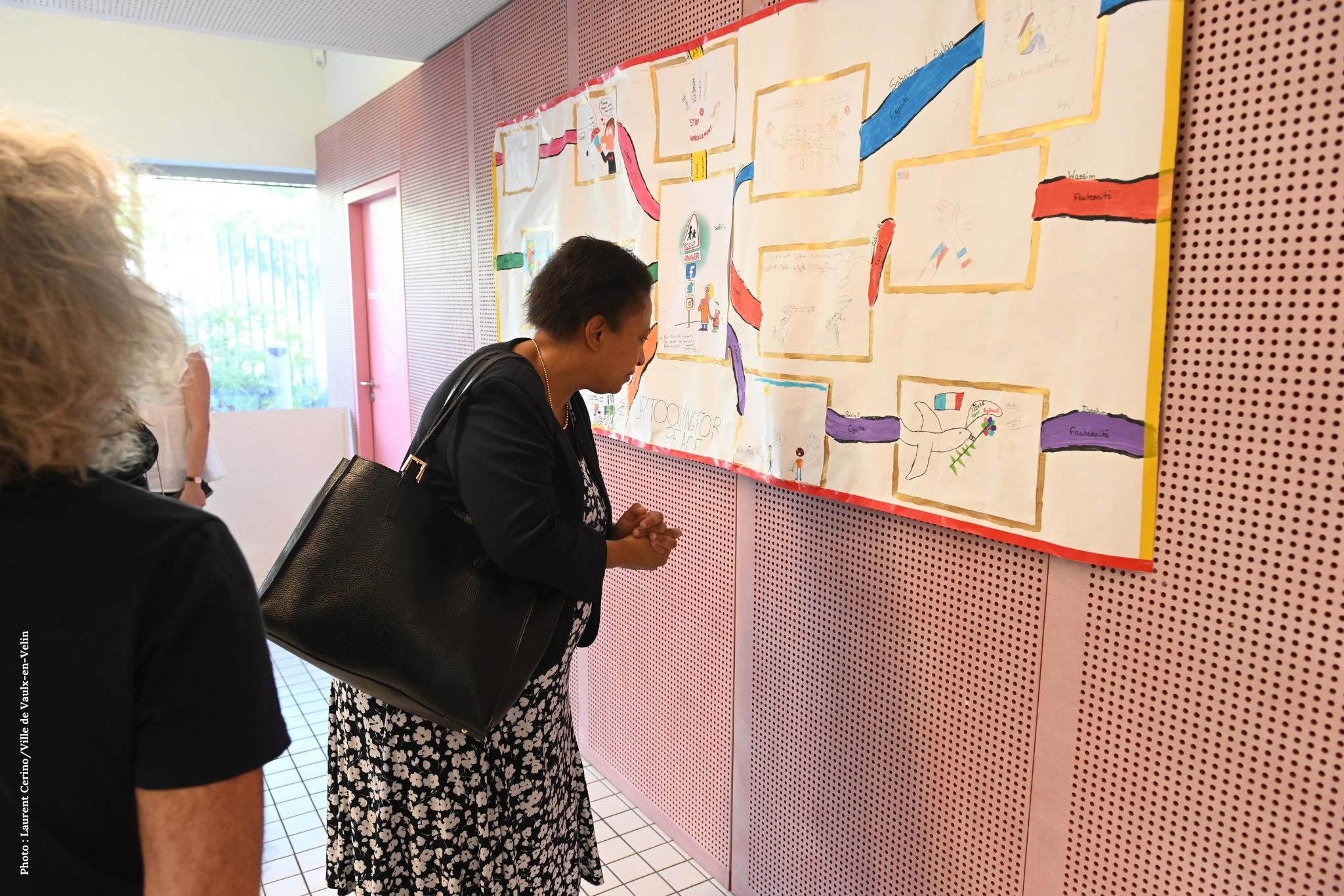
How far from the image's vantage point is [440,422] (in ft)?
4.93

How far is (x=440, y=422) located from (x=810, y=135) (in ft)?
3.30

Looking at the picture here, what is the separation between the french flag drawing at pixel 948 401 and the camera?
1.55 metres


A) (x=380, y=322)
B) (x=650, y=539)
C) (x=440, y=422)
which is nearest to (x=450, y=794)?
(x=650, y=539)

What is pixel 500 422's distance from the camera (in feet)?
4.75

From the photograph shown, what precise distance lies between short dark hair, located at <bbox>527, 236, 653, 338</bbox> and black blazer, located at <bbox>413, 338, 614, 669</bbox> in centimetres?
14

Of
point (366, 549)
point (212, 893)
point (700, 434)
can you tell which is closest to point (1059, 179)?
point (700, 434)

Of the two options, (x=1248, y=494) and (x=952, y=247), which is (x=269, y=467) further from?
(x=1248, y=494)

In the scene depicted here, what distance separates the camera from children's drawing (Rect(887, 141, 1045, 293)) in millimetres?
1403

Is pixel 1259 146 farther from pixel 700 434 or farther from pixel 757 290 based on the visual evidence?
pixel 700 434

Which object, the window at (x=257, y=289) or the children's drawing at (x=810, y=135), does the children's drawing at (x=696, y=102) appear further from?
the window at (x=257, y=289)

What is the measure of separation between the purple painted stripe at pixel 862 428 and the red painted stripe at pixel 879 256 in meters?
0.24

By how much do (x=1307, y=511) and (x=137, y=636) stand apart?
4.48 ft

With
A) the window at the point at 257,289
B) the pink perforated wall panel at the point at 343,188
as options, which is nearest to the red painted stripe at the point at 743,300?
the pink perforated wall panel at the point at 343,188

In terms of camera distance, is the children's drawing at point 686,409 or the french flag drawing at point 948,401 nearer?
the french flag drawing at point 948,401
